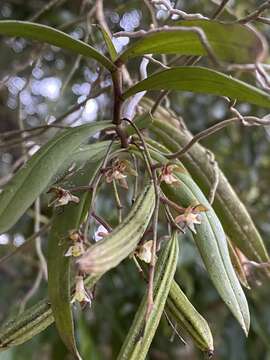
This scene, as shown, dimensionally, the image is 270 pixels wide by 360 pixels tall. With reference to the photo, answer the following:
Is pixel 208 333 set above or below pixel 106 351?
above

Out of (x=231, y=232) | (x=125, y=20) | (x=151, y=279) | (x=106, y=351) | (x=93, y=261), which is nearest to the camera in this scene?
(x=93, y=261)

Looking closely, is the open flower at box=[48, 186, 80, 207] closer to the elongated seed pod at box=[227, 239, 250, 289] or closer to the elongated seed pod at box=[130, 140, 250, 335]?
the elongated seed pod at box=[130, 140, 250, 335]

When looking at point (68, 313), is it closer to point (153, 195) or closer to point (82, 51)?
point (153, 195)

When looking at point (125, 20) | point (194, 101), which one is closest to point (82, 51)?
point (125, 20)

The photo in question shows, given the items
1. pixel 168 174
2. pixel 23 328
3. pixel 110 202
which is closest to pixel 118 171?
pixel 168 174

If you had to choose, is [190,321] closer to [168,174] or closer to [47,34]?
[168,174]

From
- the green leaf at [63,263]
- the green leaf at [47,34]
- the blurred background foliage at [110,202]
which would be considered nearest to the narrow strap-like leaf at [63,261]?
the green leaf at [63,263]

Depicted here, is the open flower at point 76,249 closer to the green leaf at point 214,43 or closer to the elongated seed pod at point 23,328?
the elongated seed pod at point 23,328
